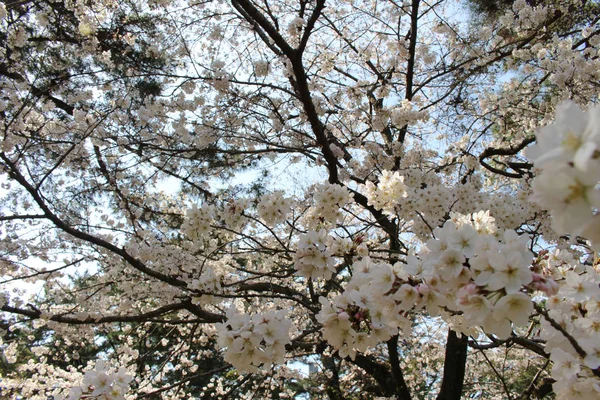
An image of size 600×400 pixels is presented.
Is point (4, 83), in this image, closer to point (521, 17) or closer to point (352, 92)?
point (352, 92)

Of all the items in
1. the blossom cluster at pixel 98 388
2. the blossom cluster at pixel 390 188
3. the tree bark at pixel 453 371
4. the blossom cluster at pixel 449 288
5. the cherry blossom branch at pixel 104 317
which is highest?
the blossom cluster at pixel 390 188

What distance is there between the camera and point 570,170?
62 centimetres

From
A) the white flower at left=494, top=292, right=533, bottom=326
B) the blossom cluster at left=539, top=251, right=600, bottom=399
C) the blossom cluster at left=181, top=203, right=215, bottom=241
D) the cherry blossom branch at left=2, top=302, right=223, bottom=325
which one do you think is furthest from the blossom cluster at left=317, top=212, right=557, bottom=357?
the cherry blossom branch at left=2, top=302, right=223, bottom=325

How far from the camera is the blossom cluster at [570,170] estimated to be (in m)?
0.60

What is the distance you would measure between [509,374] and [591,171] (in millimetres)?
8814

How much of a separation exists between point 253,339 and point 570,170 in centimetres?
122

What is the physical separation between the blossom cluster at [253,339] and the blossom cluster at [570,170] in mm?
1154

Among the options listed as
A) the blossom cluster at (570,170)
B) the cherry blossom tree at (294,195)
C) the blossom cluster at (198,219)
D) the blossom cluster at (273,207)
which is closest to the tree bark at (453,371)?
the cherry blossom tree at (294,195)

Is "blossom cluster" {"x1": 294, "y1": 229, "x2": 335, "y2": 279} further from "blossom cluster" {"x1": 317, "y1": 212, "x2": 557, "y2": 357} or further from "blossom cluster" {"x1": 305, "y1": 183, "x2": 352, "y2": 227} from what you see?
"blossom cluster" {"x1": 305, "y1": 183, "x2": 352, "y2": 227}

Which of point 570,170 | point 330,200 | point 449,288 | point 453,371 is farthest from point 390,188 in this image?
point 453,371

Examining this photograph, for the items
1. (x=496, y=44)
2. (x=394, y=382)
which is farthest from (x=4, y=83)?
(x=496, y=44)

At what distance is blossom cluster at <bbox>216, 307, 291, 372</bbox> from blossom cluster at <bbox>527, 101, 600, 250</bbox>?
45.4 inches

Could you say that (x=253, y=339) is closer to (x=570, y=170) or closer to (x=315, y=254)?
(x=315, y=254)

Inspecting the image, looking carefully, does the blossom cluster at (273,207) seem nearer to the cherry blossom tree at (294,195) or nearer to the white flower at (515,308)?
the cherry blossom tree at (294,195)
